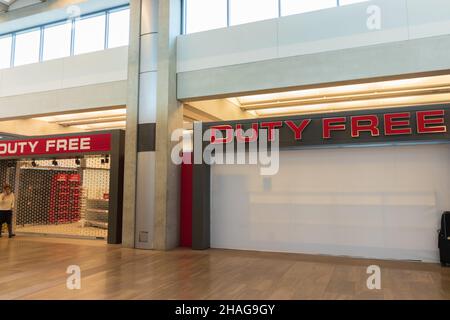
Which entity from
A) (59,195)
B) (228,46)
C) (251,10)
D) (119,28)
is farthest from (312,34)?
(59,195)

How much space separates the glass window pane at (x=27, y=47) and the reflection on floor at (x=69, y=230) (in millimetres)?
5473

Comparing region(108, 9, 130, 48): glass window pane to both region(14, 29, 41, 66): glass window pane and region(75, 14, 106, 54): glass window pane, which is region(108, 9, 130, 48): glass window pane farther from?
region(14, 29, 41, 66): glass window pane

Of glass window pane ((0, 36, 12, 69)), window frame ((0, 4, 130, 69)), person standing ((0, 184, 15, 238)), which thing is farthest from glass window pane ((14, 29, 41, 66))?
person standing ((0, 184, 15, 238))

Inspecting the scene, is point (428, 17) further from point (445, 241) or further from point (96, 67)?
point (96, 67)

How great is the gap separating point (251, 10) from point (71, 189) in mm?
7682

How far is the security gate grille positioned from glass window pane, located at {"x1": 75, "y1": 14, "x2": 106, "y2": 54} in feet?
11.2

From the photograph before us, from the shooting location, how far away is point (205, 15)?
899 centimetres

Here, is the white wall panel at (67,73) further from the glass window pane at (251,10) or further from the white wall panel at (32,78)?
the glass window pane at (251,10)

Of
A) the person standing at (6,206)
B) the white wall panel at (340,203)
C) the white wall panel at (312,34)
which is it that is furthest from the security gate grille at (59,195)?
the white wall panel at (312,34)

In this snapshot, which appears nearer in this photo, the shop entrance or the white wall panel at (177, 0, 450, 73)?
the white wall panel at (177, 0, 450, 73)

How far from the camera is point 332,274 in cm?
561

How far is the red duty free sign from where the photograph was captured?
9.27 metres

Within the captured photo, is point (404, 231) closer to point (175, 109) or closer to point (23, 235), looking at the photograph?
point (175, 109)
